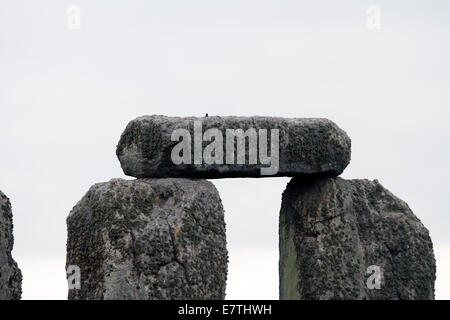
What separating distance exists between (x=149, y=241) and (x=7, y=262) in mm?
1471

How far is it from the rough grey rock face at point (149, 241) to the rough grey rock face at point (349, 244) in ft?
5.18

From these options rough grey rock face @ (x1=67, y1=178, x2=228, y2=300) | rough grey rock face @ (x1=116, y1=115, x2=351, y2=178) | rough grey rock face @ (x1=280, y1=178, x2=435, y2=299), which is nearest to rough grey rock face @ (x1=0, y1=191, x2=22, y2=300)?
rough grey rock face @ (x1=67, y1=178, x2=228, y2=300)

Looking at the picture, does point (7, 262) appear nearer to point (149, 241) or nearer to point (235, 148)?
point (149, 241)

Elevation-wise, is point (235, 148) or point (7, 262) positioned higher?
point (235, 148)

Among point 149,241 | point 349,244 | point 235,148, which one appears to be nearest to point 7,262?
point 149,241

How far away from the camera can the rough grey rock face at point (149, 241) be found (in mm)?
13141

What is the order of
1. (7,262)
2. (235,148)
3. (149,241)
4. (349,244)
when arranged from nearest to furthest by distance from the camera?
(149,241)
(7,262)
(235,148)
(349,244)

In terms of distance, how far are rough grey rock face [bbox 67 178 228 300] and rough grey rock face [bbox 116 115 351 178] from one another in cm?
18

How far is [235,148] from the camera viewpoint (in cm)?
1394

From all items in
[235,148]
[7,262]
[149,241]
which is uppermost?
[235,148]

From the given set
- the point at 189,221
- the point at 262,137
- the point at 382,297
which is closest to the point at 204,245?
the point at 189,221

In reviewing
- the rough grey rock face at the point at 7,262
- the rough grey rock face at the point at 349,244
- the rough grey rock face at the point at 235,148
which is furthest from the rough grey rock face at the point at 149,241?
the rough grey rock face at the point at 349,244

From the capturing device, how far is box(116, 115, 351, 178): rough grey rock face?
1359 cm

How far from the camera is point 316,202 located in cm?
1494
